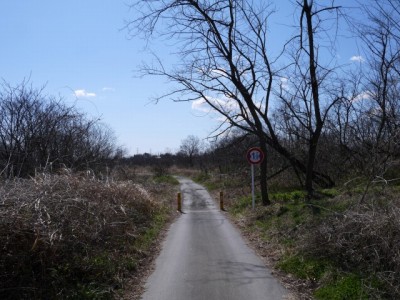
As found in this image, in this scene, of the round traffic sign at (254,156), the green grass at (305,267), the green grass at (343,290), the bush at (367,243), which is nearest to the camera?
the green grass at (343,290)

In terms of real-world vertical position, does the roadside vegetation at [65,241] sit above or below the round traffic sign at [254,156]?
below

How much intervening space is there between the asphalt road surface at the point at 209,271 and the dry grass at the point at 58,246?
2.37 ft

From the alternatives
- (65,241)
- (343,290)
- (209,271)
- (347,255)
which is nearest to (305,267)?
(347,255)

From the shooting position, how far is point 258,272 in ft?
26.3

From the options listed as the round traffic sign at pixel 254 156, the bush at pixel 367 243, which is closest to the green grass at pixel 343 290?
the bush at pixel 367 243

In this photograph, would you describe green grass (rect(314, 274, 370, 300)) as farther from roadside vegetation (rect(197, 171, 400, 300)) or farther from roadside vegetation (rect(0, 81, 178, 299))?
roadside vegetation (rect(0, 81, 178, 299))

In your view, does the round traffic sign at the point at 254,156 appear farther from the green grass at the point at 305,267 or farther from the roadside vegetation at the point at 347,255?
the green grass at the point at 305,267

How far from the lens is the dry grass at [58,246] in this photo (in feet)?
20.0

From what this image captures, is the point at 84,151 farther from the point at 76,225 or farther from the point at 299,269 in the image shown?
the point at 299,269

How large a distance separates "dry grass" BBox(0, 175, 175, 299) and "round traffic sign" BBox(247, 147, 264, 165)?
8605 millimetres

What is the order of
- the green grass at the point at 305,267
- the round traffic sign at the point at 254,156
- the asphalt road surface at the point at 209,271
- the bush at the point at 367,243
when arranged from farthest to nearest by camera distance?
the round traffic sign at the point at 254,156 → the green grass at the point at 305,267 → the asphalt road surface at the point at 209,271 → the bush at the point at 367,243

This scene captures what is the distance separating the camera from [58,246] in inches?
269

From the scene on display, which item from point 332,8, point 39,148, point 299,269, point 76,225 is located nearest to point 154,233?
point 76,225

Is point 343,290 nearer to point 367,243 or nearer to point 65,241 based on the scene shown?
point 367,243
